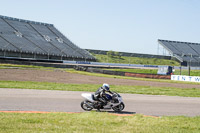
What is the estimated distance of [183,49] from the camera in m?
116

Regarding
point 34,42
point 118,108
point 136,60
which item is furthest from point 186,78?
point 136,60

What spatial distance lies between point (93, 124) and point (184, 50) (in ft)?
361

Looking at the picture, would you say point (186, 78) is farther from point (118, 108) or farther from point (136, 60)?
point (136, 60)

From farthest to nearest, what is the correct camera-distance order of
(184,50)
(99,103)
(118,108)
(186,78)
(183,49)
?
1. (183,49)
2. (184,50)
3. (186,78)
4. (118,108)
5. (99,103)

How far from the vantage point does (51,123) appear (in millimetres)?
9109

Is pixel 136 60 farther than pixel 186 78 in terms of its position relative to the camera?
Yes

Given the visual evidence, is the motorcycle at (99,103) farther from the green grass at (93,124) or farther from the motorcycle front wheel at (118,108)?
the green grass at (93,124)

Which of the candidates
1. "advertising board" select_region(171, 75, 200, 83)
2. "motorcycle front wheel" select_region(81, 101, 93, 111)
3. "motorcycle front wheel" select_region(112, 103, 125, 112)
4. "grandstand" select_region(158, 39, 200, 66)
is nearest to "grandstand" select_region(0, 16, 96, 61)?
"grandstand" select_region(158, 39, 200, 66)

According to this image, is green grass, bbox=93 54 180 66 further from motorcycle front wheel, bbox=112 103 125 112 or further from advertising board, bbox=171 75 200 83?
motorcycle front wheel, bbox=112 103 125 112

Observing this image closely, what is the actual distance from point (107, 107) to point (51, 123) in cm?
426

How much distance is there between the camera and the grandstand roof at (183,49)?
10581cm

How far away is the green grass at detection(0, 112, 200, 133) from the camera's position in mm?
8398

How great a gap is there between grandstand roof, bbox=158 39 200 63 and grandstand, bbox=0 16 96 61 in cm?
3518

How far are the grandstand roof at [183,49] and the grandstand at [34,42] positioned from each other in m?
35.2
